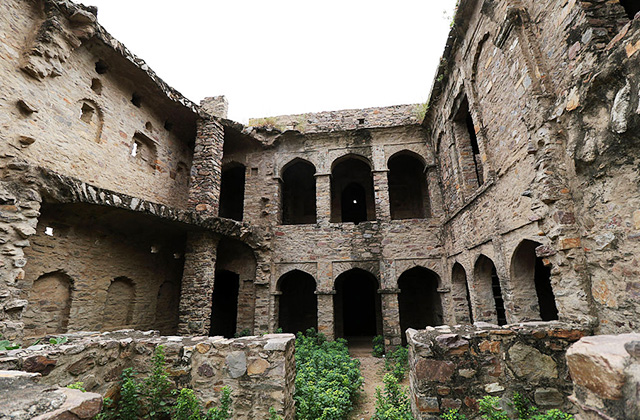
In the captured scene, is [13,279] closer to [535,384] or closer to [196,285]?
[196,285]

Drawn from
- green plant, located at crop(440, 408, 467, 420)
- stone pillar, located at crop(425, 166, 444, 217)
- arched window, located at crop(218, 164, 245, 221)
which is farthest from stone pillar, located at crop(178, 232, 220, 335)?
stone pillar, located at crop(425, 166, 444, 217)

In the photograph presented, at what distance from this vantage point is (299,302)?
509 inches

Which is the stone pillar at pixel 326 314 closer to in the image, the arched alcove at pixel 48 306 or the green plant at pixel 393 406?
the green plant at pixel 393 406

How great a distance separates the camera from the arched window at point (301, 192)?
44.5 feet

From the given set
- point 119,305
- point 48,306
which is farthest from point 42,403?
point 119,305

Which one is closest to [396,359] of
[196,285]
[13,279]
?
[196,285]

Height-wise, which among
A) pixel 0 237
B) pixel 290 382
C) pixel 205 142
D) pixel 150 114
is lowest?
pixel 290 382

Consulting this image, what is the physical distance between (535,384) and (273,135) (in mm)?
10374

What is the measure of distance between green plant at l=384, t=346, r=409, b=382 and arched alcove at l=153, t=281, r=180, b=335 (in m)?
7.18

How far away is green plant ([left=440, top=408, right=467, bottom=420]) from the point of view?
10.0 ft

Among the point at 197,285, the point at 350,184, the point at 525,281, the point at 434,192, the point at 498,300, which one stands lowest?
the point at 498,300

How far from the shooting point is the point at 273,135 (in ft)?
37.0

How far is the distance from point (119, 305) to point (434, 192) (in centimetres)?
1048

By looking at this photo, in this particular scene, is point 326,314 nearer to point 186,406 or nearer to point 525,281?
point 525,281
